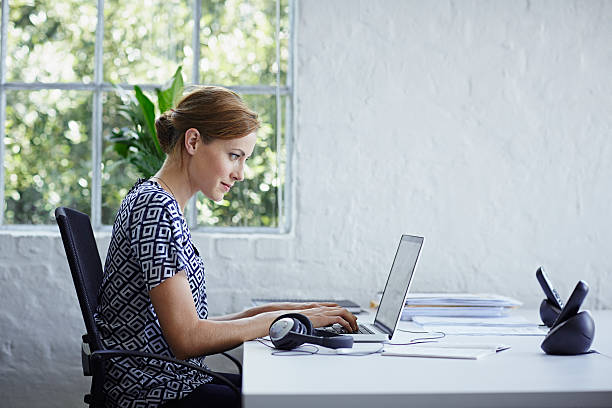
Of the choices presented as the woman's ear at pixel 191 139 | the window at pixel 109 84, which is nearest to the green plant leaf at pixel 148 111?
the window at pixel 109 84

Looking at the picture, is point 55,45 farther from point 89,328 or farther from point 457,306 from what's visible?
point 457,306

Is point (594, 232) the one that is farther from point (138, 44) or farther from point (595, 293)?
point (138, 44)

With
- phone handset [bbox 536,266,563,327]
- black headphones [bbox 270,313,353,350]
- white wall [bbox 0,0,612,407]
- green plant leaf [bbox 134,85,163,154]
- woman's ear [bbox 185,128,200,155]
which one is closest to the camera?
black headphones [bbox 270,313,353,350]

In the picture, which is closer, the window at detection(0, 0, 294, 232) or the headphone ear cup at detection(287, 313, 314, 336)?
the headphone ear cup at detection(287, 313, 314, 336)

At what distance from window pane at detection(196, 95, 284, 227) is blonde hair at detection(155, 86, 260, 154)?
132 centimetres

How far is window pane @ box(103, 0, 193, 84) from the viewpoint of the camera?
3514mm

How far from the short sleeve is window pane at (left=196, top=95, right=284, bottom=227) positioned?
5.19 ft

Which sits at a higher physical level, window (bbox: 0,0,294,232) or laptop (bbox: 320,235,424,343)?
window (bbox: 0,0,294,232)

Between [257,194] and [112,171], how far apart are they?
71 centimetres

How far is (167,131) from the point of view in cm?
220

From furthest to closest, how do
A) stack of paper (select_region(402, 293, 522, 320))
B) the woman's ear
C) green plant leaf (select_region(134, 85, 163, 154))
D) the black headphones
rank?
green plant leaf (select_region(134, 85, 163, 154)), stack of paper (select_region(402, 293, 522, 320)), the woman's ear, the black headphones

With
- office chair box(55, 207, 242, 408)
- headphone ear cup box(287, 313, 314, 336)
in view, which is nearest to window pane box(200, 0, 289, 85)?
office chair box(55, 207, 242, 408)

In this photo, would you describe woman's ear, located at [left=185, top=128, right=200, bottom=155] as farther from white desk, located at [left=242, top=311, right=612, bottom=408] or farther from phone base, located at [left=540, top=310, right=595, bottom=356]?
phone base, located at [left=540, top=310, right=595, bottom=356]

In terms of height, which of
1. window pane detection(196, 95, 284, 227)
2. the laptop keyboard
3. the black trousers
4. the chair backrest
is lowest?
the black trousers
